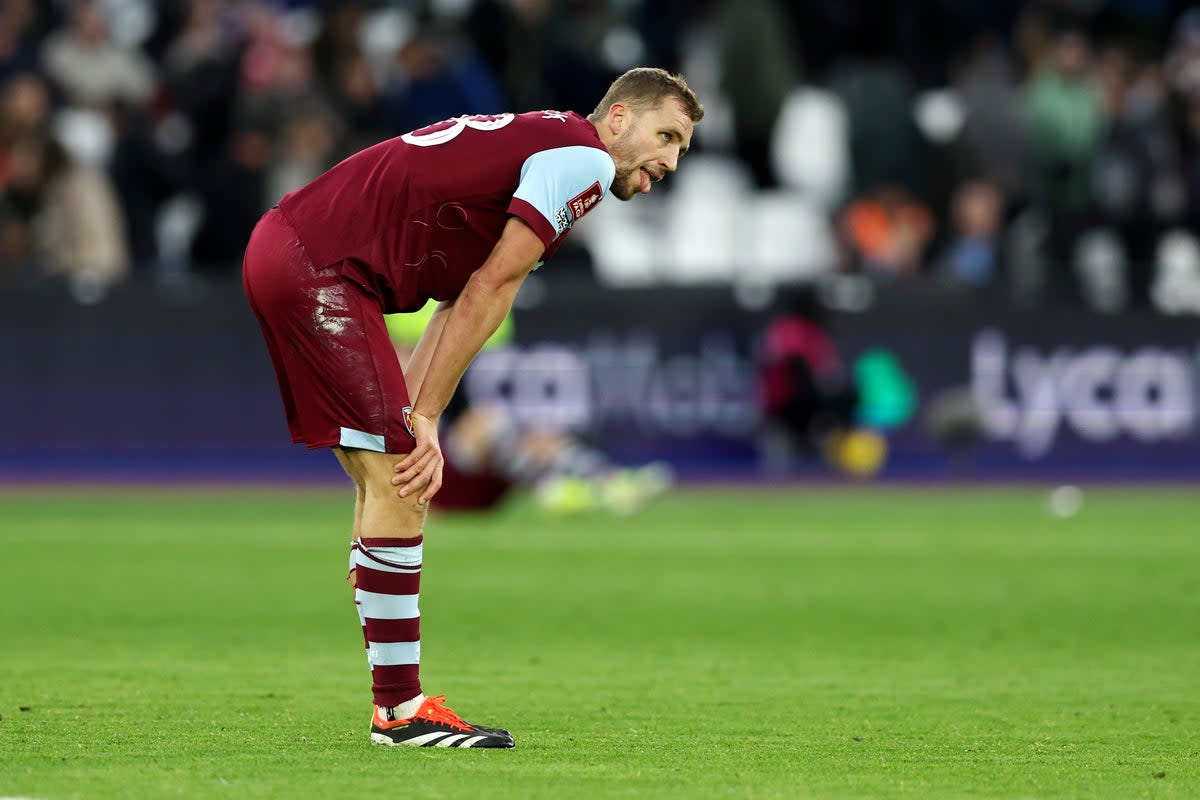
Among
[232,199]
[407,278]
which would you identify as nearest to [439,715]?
[407,278]

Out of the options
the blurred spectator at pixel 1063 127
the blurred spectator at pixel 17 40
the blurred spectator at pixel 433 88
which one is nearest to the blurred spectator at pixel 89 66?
the blurred spectator at pixel 17 40

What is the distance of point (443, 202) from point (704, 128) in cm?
1447

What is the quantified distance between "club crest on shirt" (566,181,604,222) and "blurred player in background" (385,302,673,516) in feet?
26.9

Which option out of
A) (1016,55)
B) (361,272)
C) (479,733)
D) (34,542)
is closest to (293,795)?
(479,733)

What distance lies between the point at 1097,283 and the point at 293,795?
52.0ft

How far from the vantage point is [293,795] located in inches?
217

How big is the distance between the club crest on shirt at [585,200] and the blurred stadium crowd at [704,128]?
42.1 ft

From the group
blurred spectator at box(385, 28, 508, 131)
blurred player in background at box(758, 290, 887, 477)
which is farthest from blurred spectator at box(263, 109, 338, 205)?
blurred player in background at box(758, 290, 887, 477)

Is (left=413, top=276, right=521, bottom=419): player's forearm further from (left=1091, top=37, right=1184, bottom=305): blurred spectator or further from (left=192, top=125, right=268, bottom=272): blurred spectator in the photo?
(left=1091, top=37, right=1184, bottom=305): blurred spectator

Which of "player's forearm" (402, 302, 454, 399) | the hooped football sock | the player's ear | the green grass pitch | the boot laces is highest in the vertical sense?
the player's ear

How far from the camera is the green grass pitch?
6.07 metres

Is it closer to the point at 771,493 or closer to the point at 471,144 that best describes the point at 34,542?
the point at 771,493

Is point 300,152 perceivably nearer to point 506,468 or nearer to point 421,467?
point 506,468

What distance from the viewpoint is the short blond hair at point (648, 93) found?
6.75m
